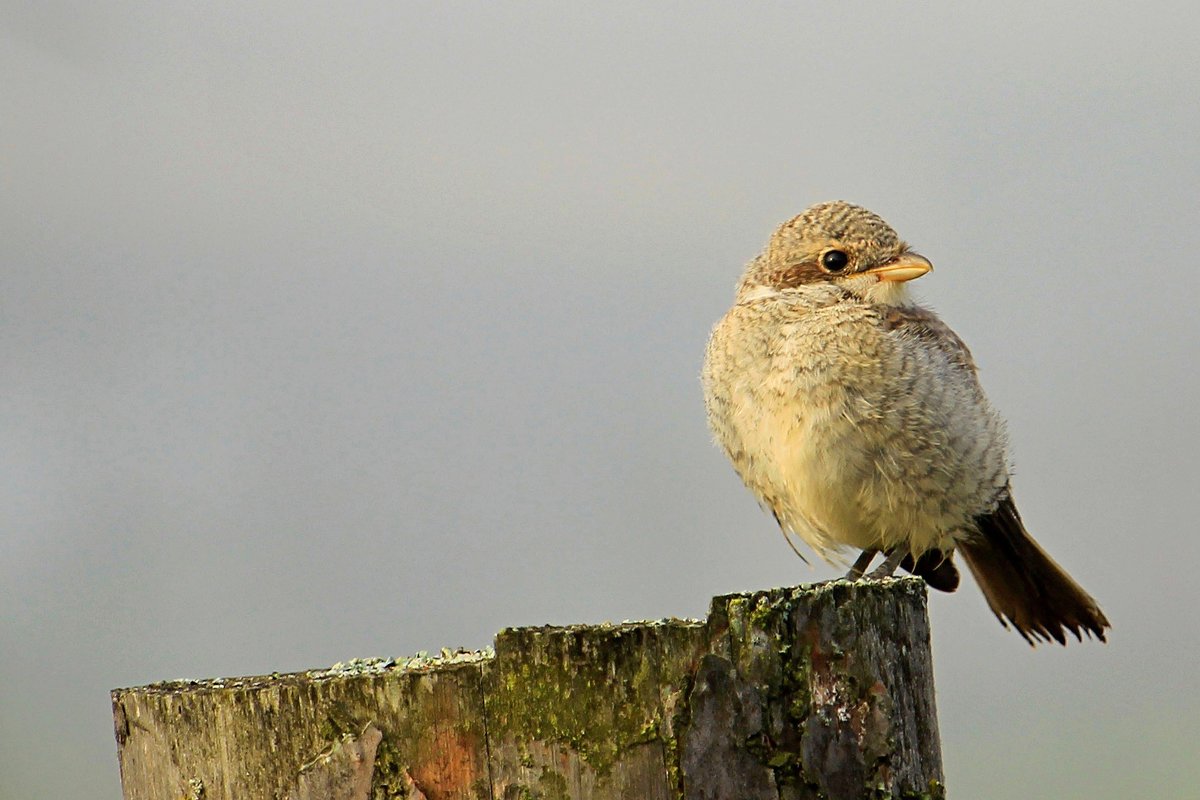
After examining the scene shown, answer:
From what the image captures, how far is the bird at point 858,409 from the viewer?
5047 millimetres

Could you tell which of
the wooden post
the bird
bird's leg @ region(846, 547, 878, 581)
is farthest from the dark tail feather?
the wooden post

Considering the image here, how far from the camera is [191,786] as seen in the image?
2924mm

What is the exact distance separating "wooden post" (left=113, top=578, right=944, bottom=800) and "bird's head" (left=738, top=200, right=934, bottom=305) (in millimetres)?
2778

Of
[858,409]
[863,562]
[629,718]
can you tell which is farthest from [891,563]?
[629,718]

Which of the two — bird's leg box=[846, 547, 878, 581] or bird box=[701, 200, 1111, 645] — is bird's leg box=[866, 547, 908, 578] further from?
bird's leg box=[846, 547, 878, 581]

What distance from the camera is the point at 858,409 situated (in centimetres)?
502

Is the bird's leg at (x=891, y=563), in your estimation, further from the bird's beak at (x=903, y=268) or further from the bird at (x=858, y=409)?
the bird's beak at (x=903, y=268)

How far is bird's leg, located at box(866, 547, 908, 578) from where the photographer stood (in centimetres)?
539

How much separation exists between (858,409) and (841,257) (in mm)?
857

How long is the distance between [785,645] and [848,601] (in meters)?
0.19

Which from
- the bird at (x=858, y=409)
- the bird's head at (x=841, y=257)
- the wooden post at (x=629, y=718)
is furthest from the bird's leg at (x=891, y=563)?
the wooden post at (x=629, y=718)

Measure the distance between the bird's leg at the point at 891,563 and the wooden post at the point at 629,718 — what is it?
8.29 feet

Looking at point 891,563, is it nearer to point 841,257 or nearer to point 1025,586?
point 1025,586

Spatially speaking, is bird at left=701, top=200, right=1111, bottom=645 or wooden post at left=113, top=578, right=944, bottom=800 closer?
wooden post at left=113, top=578, right=944, bottom=800
